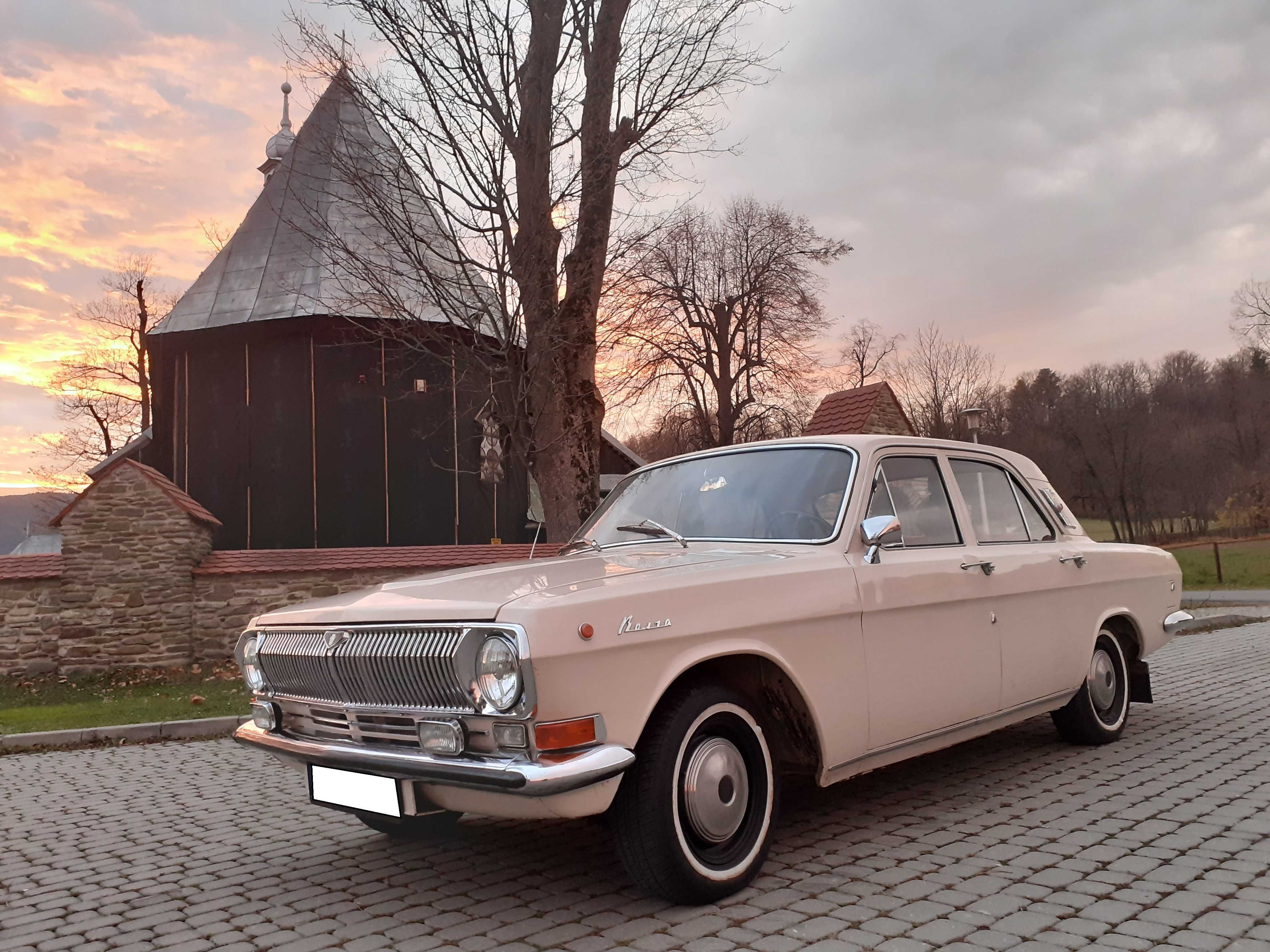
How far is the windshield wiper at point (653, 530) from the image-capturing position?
14.7 feet

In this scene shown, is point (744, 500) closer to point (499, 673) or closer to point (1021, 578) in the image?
point (1021, 578)

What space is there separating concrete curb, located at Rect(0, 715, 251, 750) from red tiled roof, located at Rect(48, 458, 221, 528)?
185 inches

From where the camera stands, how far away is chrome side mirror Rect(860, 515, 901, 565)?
3.93 metres

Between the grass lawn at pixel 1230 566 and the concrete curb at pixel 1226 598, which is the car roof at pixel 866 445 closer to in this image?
the concrete curb at pixel 1226 598

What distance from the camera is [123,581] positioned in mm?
12648

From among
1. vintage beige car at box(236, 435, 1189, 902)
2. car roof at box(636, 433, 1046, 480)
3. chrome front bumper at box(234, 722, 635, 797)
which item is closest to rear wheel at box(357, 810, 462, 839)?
vintage beige car at box(236, 435, 1189, 902)

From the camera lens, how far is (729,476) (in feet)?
15.5

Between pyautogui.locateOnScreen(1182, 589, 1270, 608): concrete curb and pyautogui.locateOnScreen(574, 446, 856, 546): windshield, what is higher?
pyautogui.locateOnScreen(574, 446, 856, 546): windshield

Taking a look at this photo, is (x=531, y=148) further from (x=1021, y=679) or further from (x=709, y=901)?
(x=709, y=901)

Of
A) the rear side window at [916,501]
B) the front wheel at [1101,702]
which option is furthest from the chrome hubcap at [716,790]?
the front wheel at [1101,702]

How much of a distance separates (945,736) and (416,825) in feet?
7.74

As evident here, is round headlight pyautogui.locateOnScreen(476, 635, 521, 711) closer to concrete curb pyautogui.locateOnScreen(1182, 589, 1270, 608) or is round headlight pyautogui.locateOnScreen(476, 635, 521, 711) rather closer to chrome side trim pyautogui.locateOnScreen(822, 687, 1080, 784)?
chrome side trim pyautogui.locateOnScreen(822, 687, 1080, 784)

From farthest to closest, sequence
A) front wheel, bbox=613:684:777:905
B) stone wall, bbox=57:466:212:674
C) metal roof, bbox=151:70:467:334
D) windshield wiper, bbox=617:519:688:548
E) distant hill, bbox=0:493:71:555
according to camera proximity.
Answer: distant hill, bbox=0:493:71:555
metal roof, bbox=151:70:467:334
stone wall, bbox=57:466:212:674
windshield wiper, bbox=617:519:688:548
front wheel, bbox=613:684:777:905

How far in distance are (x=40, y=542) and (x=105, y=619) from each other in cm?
3884
